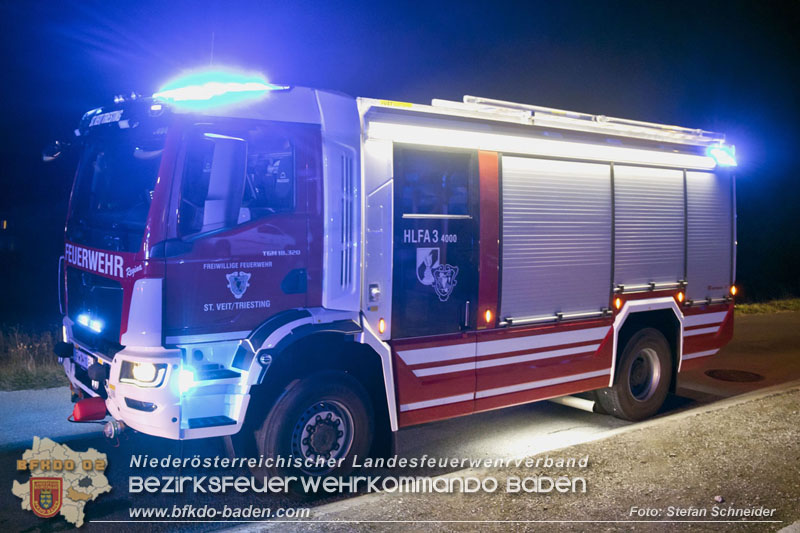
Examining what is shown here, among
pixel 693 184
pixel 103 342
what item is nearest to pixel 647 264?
pixel 693 184

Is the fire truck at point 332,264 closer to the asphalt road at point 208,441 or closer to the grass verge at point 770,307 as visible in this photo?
the asphalt road at point 208,441

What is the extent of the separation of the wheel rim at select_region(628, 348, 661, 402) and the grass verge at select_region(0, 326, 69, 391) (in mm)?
6209

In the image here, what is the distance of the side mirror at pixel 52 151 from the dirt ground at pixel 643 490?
3.42 meters

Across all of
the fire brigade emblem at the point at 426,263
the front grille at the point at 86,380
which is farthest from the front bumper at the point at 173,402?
the fire brigade emblem at the point at 426,263

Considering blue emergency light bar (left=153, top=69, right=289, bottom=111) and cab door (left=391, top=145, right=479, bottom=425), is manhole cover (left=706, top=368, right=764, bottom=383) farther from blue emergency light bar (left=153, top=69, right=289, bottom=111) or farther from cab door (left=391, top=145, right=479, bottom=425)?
blue emergency light bar (left=153, top=69, right=289, bottom=111)

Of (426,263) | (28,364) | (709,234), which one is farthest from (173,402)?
(709,234)

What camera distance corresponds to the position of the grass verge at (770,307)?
16.7 metres

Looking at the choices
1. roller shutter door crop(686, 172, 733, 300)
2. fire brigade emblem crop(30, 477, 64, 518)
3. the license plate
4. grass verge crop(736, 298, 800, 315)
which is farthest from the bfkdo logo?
grass verge crop(736, 298, 800, 315)

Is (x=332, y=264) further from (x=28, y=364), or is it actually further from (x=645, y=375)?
(x=28, y=364)

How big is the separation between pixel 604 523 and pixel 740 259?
1238 inches

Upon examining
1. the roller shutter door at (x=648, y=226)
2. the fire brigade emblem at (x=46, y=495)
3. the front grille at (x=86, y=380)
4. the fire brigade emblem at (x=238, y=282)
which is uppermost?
the roller shutter door at (x=648, y=226)

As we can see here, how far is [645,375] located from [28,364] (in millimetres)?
7013

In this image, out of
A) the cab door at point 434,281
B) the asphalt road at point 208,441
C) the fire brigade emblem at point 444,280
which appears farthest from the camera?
the fire brigade emblem at point 444,280

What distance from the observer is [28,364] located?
830 centimetres
